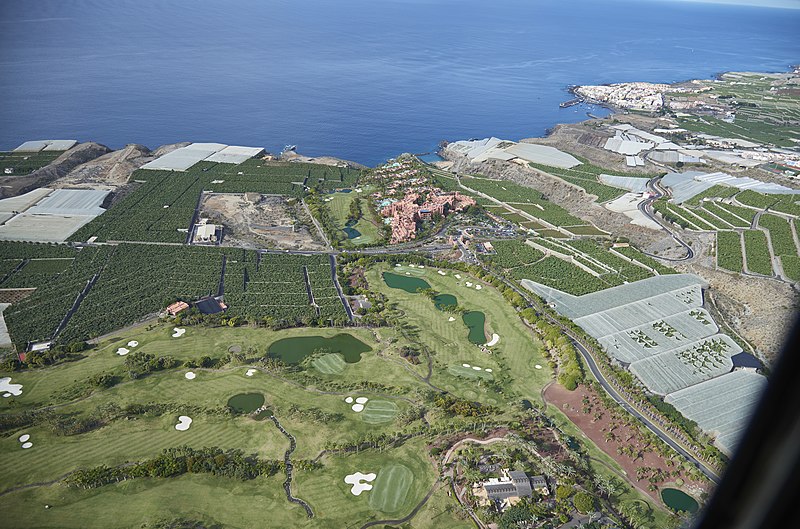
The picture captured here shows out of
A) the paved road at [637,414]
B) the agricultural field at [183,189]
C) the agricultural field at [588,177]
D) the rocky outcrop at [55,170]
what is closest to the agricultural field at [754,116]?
the agricultural field at [588,177]

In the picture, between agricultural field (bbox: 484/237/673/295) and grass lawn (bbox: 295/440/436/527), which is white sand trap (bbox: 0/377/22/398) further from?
agricultural field (bbox: 484/237/673/295)

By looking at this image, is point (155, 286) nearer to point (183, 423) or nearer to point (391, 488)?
point (183, 423)

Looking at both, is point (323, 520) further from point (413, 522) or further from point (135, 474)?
point (135, 474)

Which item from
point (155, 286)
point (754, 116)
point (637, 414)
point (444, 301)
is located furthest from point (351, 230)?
point (754, 116)

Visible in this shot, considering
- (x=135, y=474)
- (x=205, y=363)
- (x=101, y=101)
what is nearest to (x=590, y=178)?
(x=205, y=363)

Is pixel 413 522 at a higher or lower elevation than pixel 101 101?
lower

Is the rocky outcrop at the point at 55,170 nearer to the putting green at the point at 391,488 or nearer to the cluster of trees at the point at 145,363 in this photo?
the cluster of trees at the point at 145,363
